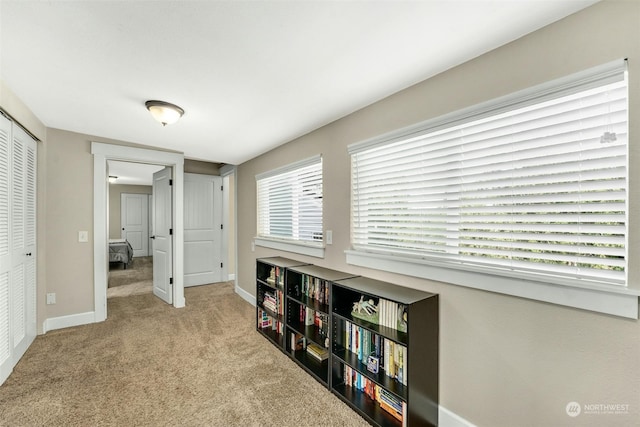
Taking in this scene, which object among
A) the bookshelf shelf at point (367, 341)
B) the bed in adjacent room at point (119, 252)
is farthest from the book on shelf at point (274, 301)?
the bed in adjacent room at point (119, 252)

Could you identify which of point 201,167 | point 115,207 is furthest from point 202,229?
point 115,207

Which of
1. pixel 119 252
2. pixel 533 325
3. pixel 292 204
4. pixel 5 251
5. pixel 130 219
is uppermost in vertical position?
pixel 292 204

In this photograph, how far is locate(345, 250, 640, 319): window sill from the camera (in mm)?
1116

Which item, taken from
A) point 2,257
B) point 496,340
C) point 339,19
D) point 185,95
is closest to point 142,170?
point 2,257

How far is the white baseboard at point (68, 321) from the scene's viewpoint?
123 inches

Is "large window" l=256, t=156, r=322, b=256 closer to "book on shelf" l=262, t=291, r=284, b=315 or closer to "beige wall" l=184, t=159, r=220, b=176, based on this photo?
"book on shelf" l=262, t=291, r=284, b=315

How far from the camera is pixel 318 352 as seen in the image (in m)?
2.50

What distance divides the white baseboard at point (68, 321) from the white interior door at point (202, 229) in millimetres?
1699

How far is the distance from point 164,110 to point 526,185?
264 cm

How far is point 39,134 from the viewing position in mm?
2867

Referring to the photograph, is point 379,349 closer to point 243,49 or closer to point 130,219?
point 243,49

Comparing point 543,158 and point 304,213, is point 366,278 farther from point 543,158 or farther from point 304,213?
point 543,158

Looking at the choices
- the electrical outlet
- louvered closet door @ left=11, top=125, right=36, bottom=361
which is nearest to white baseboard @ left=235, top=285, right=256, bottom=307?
the electrical outlet

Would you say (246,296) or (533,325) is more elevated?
(533,325)
